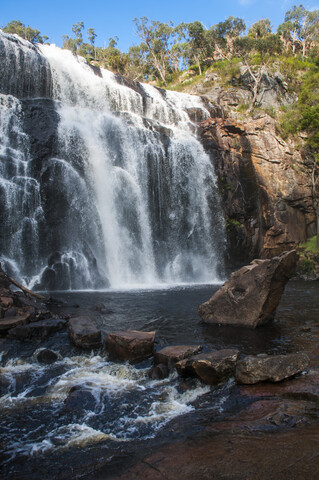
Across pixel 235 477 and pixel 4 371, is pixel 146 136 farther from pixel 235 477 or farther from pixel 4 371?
pixel 235 477

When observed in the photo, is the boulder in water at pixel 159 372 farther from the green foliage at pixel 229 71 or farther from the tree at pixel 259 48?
the green foliage at pixel 229 71

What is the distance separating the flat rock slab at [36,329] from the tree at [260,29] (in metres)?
56.9

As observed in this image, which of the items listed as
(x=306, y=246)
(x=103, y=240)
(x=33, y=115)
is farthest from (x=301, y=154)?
(x=33, y=115)

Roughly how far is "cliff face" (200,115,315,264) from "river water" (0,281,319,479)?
15.6 m

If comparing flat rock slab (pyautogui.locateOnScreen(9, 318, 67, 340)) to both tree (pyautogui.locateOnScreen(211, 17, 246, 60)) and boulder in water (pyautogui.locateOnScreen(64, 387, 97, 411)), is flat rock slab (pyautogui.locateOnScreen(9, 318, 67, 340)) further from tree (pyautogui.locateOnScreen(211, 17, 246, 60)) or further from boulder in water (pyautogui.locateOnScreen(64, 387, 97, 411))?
tree (pyautogui.locateOnScreen(211, 17, 246, 60))

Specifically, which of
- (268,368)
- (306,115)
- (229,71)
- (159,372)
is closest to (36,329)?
(159,372)

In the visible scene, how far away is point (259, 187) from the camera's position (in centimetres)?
2612

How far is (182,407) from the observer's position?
5008mm

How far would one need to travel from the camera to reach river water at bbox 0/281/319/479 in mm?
4012

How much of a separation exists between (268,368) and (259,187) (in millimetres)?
22519

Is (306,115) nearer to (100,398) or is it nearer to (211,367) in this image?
(211,367)

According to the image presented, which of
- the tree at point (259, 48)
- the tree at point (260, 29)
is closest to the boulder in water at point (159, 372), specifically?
the tree at point (259, 48)

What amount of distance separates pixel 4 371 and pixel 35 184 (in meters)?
12.9

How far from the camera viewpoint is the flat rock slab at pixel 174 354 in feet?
21.1
